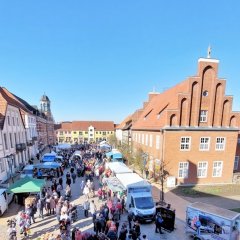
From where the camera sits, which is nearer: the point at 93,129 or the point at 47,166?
the point at 47,166

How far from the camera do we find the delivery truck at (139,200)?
A: 1348cm

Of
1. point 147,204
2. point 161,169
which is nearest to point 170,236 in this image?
point 147,204

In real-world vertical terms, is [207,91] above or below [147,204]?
above

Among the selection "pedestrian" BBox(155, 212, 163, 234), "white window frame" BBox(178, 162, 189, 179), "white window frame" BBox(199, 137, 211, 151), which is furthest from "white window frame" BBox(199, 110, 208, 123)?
"pedestrian" BBox(155, 212, 163, 234)

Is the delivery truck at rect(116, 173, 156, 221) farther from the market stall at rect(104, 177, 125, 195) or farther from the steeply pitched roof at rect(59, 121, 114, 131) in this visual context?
the steeply pitched roof at rect(59, 121, 114, 131)

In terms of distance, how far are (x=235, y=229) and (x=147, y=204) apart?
561 centimetres

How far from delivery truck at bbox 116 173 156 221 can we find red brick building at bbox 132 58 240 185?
8.83 meters

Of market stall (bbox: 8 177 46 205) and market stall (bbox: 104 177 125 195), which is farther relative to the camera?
market stall (bbox: 104 177 125 195)

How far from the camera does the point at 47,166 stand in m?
23.0

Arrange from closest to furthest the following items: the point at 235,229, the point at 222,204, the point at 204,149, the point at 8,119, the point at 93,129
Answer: the point at 235,229 → the point at 222,204 → the point at 204,149 → the point at 8,119 → the point at 93,129

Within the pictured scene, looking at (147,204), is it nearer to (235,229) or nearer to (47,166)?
(235,229)

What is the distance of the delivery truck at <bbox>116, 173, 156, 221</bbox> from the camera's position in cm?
1348

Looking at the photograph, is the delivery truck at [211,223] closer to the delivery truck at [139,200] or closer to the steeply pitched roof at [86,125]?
the delivery truck at [139,200]

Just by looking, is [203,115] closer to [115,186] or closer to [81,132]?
[115,186]
